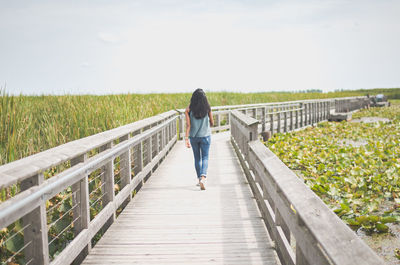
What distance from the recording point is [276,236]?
371cm

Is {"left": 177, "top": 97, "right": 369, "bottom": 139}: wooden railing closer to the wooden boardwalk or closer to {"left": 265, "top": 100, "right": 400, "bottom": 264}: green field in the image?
{"left": 265, "top": 100, "right": 400, "bottom": 264}: green field

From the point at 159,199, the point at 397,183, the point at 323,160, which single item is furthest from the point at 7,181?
the point at 323,160

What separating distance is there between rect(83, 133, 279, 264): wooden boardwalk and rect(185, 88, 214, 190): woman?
1.64ft

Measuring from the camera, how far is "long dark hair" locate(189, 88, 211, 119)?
6242 millimetres

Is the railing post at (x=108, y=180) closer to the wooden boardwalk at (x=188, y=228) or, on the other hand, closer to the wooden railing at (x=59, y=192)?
the wooden railing at (x=59, y=192)

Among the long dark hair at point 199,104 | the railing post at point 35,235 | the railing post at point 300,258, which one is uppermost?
the long dark hair at point 199,104

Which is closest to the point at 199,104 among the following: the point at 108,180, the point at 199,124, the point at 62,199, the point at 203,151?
A: the point at 199,124

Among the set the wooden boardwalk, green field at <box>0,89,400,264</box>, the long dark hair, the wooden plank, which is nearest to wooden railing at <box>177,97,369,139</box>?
green field at <box>0,89,400,264</box>

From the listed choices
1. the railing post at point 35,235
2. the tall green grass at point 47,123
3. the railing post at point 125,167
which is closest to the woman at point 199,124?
the railing post at point 125,167

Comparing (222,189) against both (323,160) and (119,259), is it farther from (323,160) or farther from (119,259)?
(323,160)

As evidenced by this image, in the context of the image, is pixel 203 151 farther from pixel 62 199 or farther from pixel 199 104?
pixel 62 199

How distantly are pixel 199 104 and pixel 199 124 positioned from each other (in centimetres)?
37

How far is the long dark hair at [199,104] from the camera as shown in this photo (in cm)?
624

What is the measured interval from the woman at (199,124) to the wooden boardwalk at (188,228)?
1.64ft
